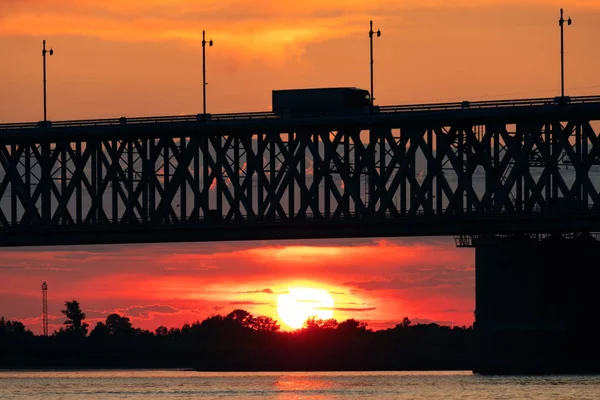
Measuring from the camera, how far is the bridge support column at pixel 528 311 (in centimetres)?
17200

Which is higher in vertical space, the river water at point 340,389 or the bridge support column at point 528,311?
the bridge support column at point 528,311

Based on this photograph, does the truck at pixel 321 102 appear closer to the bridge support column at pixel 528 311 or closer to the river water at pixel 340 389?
the bridge support column at pixel 528 311

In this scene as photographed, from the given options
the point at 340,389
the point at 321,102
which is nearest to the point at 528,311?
the point at 340,389

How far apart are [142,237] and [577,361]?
39.7 metres

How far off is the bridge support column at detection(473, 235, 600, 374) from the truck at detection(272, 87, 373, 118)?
1729 cm

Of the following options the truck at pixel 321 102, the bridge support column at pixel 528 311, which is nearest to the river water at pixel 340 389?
the bridge support column at pixel 528 311

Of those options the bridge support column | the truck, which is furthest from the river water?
Answer: the truck

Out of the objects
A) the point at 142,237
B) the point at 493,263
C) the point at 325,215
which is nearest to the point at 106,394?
the point at 142,237

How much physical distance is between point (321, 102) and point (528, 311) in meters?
26.2

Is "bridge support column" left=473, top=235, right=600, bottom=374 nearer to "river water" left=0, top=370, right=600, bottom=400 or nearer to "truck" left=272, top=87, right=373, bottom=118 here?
"river water" left=0, top=370, right=600, bottom=400

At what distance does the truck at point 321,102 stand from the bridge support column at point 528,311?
17.3 m

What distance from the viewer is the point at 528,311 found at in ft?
566

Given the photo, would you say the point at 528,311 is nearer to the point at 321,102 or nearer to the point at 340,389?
the point at 340,389

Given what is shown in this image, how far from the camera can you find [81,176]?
169 meters
